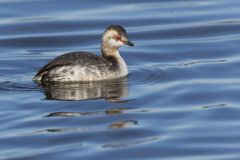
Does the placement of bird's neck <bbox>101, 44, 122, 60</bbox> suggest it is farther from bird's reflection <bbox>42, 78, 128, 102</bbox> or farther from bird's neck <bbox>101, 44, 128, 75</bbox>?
bird's reflection <bbox>42, 78, 128, 102</bbox>

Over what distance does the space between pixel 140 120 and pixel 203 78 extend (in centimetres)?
321

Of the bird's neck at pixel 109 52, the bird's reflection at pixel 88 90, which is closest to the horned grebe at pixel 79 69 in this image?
the bird's reflection at pixel 88 90

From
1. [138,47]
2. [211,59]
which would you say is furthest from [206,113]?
[138,47]

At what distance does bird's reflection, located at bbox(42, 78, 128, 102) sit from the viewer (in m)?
17.2

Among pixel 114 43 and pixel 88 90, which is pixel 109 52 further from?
pixel 88 90

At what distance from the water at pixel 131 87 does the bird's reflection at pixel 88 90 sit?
0.02m

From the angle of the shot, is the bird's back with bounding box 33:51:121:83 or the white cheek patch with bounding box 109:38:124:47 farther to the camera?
the white cheek patch with bounding box 109:38:124:47

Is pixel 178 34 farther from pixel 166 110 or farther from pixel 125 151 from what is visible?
pixel 125 151

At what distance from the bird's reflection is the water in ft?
0.06

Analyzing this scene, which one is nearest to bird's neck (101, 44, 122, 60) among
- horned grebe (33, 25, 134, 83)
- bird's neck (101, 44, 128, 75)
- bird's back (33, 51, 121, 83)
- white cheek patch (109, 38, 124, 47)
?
bird's neck (101, 44, 128, 75)

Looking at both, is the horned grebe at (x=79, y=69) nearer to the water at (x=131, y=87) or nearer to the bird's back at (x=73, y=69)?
the bird's back at (x=73, y=69)

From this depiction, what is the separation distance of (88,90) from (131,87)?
2.43 ft

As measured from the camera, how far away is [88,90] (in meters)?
17.8

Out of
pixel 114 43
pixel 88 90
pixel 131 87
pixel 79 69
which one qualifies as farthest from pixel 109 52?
pixel 88 90
